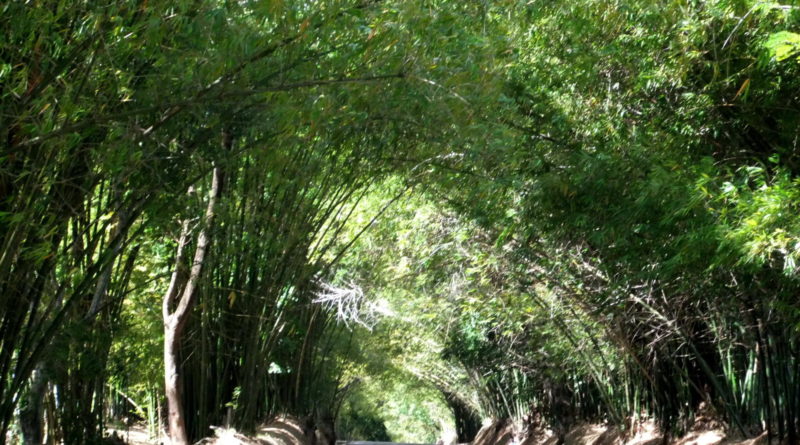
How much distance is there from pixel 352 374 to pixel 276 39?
59.5 ft

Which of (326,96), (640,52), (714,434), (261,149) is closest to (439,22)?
(326,96)

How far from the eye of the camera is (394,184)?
9.89 metres

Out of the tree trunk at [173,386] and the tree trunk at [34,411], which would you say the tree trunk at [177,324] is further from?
the tree trunk at [34,411]

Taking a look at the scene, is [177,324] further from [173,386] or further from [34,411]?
[34,411]

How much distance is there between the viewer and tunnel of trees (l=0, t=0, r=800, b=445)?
4016mm

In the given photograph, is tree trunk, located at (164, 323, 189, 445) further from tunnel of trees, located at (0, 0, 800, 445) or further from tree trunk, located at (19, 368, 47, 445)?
tree trunk, located at (19, 368, 47, 445)

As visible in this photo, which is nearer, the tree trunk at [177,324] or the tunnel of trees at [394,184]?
the tunnel of trees at [394,184]

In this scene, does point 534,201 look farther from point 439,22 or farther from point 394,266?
point 394,266

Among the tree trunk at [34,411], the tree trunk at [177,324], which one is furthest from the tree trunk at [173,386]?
the tree trunk at [34,411]

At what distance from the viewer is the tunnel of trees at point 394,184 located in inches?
158

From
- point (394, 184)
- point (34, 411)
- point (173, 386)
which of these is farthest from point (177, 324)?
point (394, 184)

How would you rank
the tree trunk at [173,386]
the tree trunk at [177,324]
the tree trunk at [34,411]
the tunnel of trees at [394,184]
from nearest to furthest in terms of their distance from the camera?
the tunnel of trees at [394,184] → the tree trunk at [34,411] → the tree trunk at [177,324] → the tree trunk at [173,386]

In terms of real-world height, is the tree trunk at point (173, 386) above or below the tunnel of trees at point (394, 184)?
below

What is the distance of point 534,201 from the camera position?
6688 millimetres
